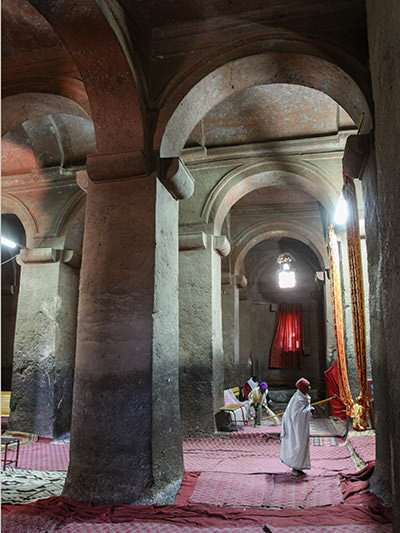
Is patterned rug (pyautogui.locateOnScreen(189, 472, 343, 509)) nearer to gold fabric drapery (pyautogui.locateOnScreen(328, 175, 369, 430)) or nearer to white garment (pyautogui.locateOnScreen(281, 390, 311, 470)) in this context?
white garment (pyautogui.locateOnScreen(281, 390, 311, 470))

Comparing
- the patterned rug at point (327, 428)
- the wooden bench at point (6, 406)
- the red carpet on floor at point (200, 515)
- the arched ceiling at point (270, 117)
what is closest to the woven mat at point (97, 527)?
the red carpet on floor at point (200, 515)

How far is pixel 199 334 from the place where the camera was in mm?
7941

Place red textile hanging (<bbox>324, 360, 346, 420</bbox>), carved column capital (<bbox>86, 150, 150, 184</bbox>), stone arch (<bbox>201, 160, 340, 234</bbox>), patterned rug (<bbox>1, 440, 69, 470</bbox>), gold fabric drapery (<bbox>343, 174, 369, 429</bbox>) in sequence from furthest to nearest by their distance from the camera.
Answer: red textile hanging (<bbox>324, 360, 346, 420</bbox>)
stone arch (<bbox>201, 160, 340, 234</bbox>)
patterned rug (<bbox>1, 440, 69, 470</bbox>)
gold fabric drapery (<bbox>343, 174, 369, 429</bbox>)
carved column capital (<bbox>86, 150, 150, 184</bbox>)

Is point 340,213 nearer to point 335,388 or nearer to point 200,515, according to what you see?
point 335,388

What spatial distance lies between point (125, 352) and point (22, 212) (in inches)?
235

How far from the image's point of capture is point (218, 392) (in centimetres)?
808

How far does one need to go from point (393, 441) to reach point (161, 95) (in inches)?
173

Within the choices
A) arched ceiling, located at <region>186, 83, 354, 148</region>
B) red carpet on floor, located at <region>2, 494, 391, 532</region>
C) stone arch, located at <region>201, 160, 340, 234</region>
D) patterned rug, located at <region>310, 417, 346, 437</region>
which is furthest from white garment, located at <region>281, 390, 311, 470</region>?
arched ceiling, located at <region>186, 83, 354, 148</region>

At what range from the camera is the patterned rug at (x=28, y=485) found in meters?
4.65

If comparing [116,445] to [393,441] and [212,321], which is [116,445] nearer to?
[393,441]

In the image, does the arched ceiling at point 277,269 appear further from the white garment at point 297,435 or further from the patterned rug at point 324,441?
the white garment at point 297,435

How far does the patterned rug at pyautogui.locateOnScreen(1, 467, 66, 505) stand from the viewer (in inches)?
183

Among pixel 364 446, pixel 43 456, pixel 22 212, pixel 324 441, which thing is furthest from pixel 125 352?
pixel 22 212

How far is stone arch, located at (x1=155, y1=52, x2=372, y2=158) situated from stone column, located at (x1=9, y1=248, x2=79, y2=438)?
440 cm
